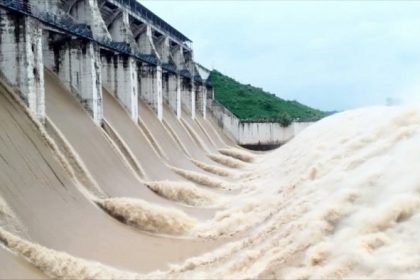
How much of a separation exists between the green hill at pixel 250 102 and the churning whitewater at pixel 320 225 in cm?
4200

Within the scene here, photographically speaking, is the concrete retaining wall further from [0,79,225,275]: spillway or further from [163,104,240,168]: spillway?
[0,79,225,275]: spillway

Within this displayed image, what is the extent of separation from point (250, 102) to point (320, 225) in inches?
2030

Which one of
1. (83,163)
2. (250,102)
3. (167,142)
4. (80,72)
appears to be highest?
(80,72)

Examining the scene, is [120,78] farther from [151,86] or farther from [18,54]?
[18,54]

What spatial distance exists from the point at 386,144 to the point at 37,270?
25.9 feet

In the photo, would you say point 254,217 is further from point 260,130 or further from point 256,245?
point 260,130

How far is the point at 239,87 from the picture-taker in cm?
6331

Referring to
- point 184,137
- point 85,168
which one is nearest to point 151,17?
point 184,137

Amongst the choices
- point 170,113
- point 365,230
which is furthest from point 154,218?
point 170,113

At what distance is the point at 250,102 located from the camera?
60906 mm

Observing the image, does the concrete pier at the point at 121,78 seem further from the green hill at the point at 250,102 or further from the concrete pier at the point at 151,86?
the green hill at the point at 250,102

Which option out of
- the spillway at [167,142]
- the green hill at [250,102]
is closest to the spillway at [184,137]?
the spillway at [167,142]

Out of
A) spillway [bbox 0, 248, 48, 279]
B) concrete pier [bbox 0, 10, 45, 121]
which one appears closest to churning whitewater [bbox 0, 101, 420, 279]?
spillway [bbox 0, 248, 48, 279]

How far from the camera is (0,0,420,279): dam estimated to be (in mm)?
9117
